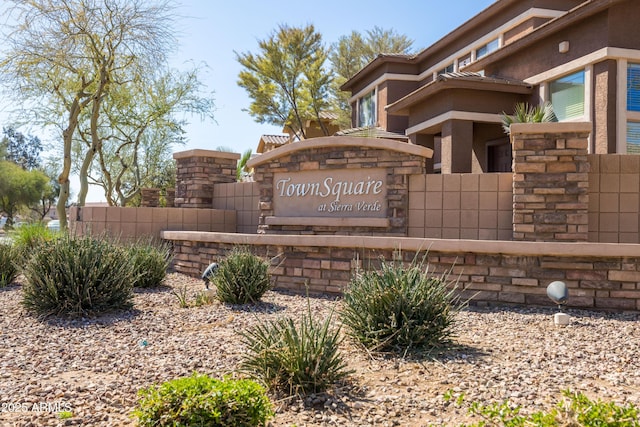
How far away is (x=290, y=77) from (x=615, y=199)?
2305cm

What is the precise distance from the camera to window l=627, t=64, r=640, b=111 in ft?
40.0

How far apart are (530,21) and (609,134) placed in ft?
17.9

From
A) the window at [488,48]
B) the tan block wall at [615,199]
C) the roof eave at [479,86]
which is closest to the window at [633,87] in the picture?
the roof eave at [479,86]

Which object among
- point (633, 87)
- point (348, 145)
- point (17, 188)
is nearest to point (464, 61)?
point (633, 87)

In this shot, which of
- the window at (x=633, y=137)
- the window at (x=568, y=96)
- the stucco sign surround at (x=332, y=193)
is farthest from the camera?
the window at (x=568, y=96)

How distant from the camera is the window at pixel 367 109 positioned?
2290 cm

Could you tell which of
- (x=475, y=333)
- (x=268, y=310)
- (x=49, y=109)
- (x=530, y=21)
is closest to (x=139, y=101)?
(x=49, y=109)

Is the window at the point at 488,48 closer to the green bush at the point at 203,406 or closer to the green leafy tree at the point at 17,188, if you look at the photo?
the green bush at the point at 203,406

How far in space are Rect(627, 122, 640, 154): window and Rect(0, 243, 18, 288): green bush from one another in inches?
511

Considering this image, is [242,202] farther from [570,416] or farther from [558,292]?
[570,416]

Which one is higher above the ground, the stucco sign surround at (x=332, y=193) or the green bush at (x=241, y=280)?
the stucco sign surround at (x=332, y=193)

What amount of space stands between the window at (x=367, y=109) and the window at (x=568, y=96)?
31.1 ft

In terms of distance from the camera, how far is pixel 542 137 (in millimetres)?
8328

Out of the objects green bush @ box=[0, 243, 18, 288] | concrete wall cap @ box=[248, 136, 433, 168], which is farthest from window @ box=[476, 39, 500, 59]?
green bush @ box=[0, 243, 18, 288]
